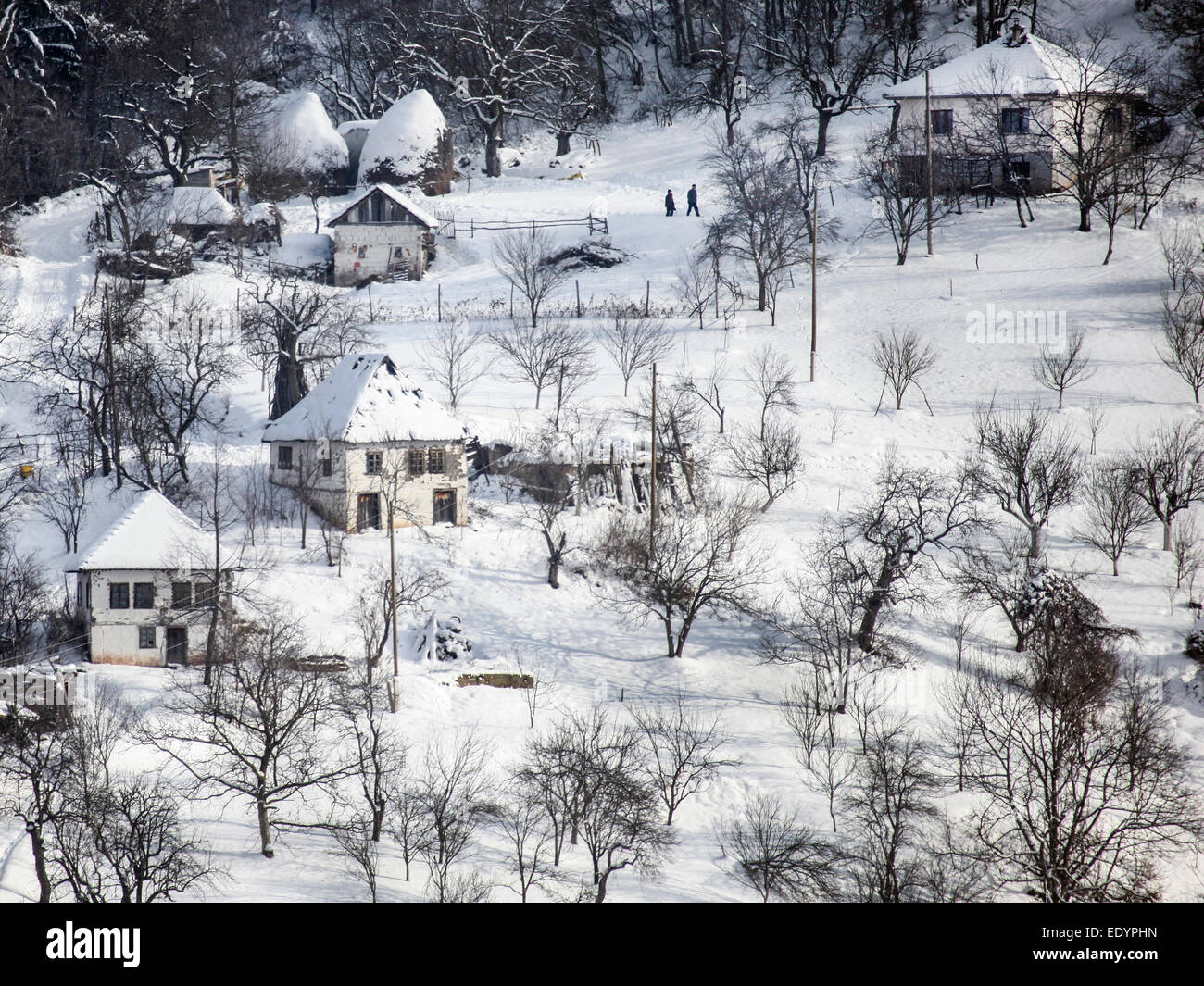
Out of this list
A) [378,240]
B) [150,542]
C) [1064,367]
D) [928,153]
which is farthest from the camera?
[378,240]

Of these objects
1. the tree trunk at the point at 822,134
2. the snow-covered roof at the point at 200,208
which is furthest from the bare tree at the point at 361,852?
the tree trunk at the point at 822,134

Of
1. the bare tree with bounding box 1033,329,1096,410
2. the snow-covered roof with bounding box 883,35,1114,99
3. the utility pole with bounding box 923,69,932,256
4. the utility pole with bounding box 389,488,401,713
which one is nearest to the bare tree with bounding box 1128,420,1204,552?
the bare tree with bounding box 1033,329,1096,410

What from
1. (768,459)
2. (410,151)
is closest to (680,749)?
(768,459)

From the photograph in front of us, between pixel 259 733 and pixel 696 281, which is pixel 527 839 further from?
pixel 696 281

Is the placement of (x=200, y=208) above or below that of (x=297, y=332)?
above

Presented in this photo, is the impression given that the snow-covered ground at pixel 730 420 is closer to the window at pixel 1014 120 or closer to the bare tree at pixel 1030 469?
the bare tree at pixel 1030 469
